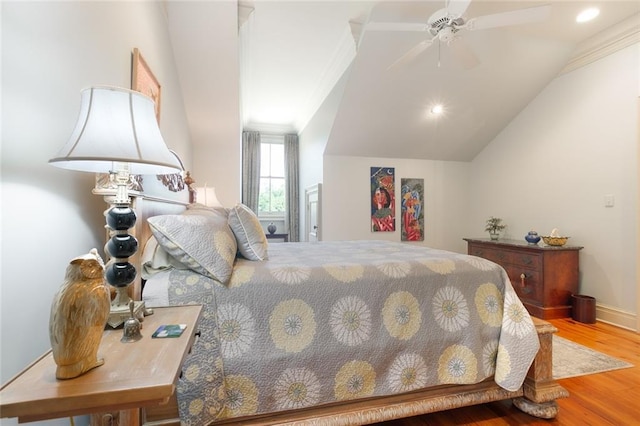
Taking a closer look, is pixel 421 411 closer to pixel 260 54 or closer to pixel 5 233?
pixel 5 233

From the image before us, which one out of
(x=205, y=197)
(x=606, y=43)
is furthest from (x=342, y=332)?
(x=606, y=43)

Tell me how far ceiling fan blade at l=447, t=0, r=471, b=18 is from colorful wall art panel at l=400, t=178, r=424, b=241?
9.14ft

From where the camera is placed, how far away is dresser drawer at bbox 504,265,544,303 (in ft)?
9.86

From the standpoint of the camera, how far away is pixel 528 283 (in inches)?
123

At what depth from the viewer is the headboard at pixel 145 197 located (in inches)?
43.9

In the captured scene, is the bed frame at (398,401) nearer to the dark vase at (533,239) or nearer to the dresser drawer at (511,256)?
the dresser drawer at (511,256)

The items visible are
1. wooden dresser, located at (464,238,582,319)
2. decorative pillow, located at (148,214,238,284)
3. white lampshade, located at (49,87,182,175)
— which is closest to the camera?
white lampshade, located at (49,87,182,175)

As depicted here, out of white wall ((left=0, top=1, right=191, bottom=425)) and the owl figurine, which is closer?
the owl figurine

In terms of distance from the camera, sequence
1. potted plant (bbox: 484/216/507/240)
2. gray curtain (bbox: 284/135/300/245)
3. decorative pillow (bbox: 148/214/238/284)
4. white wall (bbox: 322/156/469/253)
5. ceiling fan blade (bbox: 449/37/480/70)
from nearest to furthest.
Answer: decorative pillow (bbox: 148/214/238/284)
ceiling fan blade (bbox: 449/37/480/70)
potted plant (bbox: 484/216/507/240)
white wall (bbox: 322/156/469/253)
gray curtain (bbox: 284/135/300/245)

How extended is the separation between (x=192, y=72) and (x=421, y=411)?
336 centimetres

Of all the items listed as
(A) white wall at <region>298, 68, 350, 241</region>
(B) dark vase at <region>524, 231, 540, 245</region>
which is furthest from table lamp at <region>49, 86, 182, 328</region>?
(B) dark vase at <region>524, 231, 540, 245</region>

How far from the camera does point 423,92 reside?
3.66m

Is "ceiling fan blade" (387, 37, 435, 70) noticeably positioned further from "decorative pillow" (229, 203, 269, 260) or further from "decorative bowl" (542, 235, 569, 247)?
"decorative bowl" (542, 235, 569, 247)

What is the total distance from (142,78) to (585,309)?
4.25 meters
